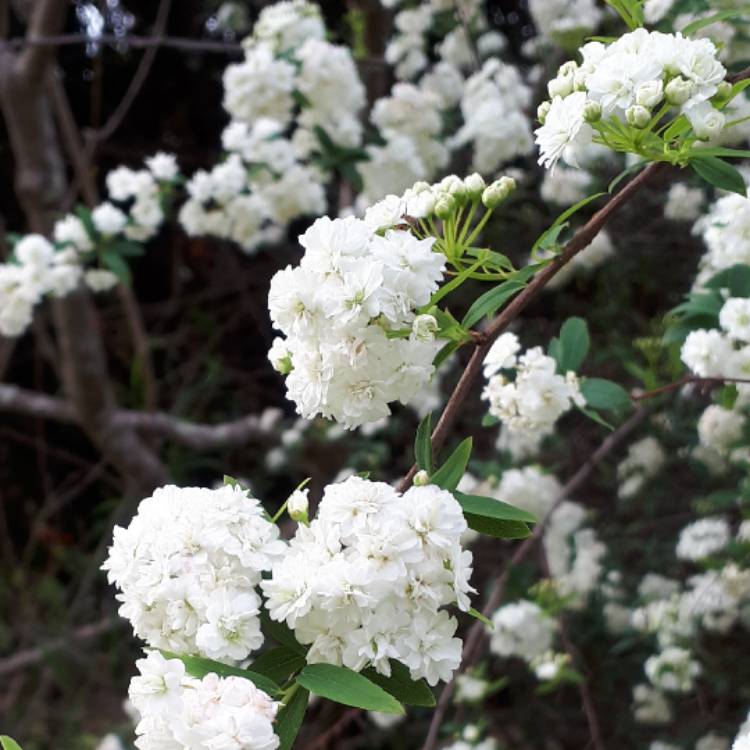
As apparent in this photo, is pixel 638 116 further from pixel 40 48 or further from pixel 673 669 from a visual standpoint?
pixel 40 48

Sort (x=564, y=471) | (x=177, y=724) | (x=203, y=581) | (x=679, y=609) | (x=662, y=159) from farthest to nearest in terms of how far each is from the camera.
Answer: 1. (x=564, y=471)
2. (x=679, y=609)
3. (x=662, y=159)
4. (x=203, y=581)
5. (x=177, y=724)

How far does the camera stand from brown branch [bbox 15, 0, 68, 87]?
296 centimetres

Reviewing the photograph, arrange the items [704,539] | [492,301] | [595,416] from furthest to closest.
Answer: [704,539]
[595,416]
[492,301]

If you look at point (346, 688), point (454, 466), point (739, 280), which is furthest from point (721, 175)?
point (346, 688)

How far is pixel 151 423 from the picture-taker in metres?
3.66

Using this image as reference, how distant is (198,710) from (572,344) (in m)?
1.09

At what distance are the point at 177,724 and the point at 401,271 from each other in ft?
1.59

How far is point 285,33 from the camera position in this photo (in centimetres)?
282

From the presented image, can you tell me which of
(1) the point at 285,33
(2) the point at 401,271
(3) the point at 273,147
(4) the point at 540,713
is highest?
(1) the point at 285,33

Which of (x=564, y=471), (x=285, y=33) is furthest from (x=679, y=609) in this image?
(x=285, y=33)

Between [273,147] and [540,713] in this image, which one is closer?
[273,147]

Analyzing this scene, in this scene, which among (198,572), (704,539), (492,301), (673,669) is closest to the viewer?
(198,572)

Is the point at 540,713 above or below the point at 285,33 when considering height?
below

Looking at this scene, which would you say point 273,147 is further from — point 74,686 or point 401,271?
point 74,686
